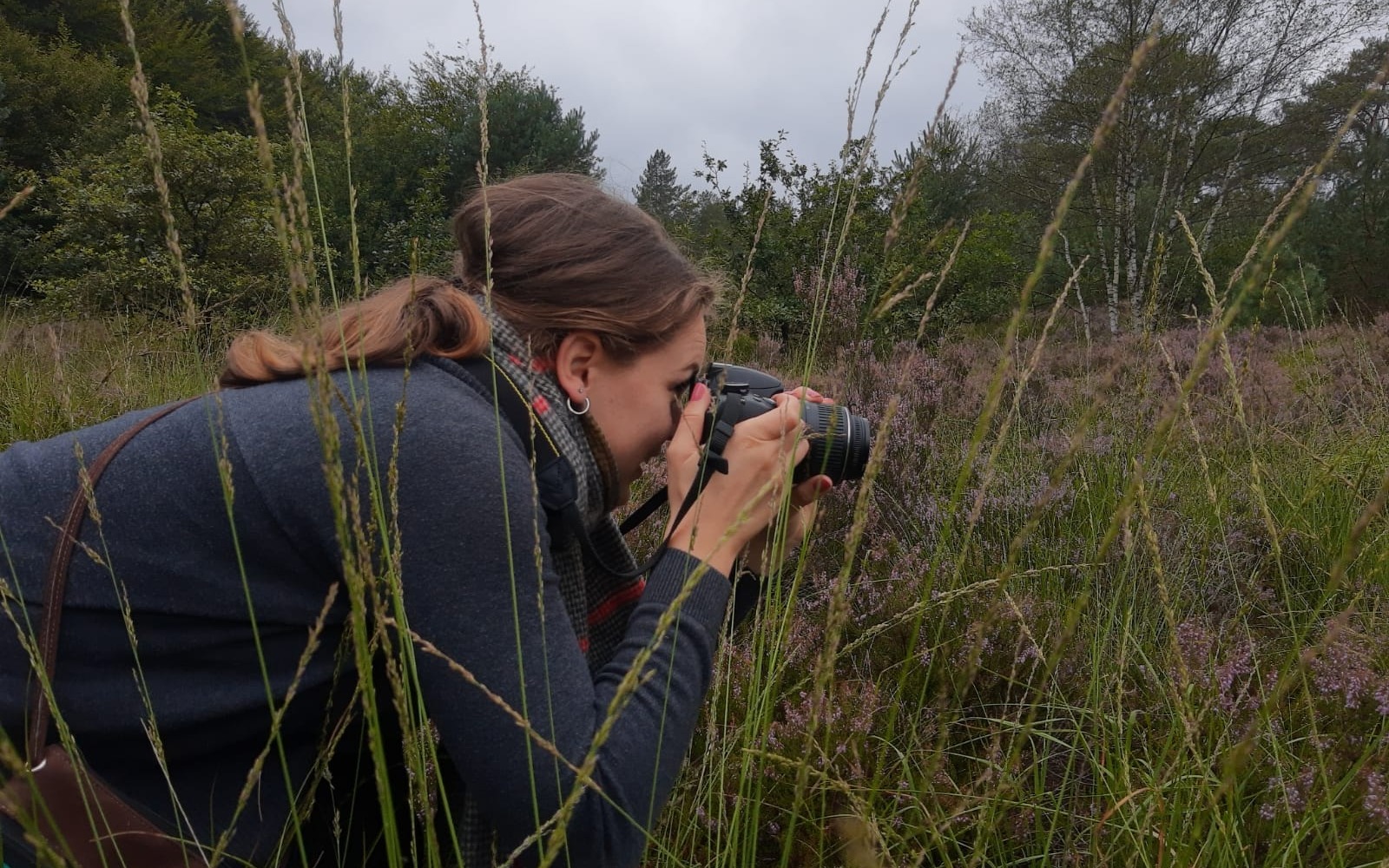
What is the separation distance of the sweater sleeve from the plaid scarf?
0.13 m

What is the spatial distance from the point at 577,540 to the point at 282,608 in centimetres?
50

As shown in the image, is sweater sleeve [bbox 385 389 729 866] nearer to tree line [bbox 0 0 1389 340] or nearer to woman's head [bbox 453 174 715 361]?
woman's head [bbox 453 174 715 361]

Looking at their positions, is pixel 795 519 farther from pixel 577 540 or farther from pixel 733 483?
pixel 577 540

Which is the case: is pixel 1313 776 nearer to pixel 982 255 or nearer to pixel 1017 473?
pixel 1017 473

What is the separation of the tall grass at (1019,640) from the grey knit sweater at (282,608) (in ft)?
0.12

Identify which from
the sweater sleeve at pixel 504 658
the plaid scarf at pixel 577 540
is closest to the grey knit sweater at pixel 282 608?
the sweater sleeve at pixel 504 658

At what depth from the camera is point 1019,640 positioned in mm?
979

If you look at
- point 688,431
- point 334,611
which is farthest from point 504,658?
point 688,431

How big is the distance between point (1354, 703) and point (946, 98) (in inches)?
47.9

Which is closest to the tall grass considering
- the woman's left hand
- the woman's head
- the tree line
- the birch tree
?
the woman's left hand

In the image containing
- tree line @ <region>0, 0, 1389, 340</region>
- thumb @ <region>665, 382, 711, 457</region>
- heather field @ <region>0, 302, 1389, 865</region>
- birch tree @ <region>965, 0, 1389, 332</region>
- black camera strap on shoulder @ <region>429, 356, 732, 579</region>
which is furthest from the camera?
birch tree @ <region>965, 0, 1389, 332</region>

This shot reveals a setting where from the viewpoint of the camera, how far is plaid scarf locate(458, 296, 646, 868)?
1144mm

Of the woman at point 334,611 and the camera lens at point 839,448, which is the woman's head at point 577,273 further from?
the camera lens at point 839,448

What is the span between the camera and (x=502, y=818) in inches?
37.3
